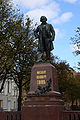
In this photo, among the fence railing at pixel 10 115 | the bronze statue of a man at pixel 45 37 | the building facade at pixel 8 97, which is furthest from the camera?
the building facade at pixel 8 97

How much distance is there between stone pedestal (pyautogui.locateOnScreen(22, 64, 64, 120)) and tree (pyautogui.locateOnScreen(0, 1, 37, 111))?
28.5ft

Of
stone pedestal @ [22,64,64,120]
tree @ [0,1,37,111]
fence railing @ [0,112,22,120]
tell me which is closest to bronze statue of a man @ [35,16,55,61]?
stone pedestal @ [22,64,64,120]

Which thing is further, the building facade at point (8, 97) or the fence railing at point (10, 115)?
the building facade at point (8, 97)

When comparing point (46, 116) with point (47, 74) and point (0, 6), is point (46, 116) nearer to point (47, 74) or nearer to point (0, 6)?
point (47, 74)

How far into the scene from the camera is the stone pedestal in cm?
989

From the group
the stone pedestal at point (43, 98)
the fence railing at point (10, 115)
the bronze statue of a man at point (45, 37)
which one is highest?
the bronze statue of a man at point (45, 37)

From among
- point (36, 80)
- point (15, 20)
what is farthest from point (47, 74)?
point (15, 20)

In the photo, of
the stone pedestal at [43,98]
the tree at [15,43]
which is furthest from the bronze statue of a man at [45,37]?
the tree at [15,43]

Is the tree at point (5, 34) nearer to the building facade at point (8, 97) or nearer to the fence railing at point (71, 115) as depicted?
the fence railing at point (71, 115)

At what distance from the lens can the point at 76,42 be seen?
24953mm

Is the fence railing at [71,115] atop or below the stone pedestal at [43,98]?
below

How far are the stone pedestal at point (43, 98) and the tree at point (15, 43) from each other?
869 centimetres

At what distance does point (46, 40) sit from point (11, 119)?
4.99 m

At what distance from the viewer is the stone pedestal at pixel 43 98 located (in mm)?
9887
